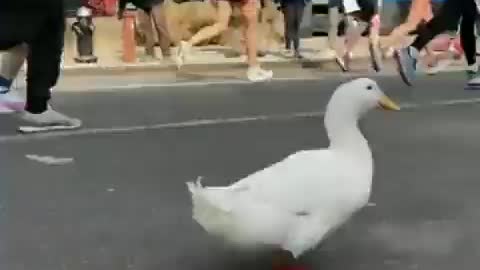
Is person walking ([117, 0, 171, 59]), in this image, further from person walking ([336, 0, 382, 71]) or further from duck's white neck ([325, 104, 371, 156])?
duck's white neck ([325, 104, 371, 156])

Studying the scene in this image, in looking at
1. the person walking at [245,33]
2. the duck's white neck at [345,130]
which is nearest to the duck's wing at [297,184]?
Result: the duck's white neck at [345,130]

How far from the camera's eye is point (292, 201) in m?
3.84

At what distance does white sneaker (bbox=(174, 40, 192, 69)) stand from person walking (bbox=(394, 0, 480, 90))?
90.9 inches

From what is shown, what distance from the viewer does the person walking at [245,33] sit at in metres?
10.1

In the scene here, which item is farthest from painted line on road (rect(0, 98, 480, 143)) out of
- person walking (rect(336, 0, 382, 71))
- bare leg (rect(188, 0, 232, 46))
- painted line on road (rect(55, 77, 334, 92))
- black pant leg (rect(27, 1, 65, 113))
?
bare leg (rect(188, 0, 232, 46))

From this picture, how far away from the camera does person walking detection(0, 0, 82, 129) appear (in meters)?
7.00

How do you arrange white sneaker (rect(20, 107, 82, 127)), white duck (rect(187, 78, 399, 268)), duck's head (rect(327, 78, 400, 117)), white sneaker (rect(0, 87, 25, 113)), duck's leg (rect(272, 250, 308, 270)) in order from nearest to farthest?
white duck (rect(187, 78, 399, 268)) < duck's leg (rect(272, 250, 308, 270)) < duck's head (rect(327, 78, 400, 117)) < white sneaker (rect(20, 107, 82, 127)) < white sneaker (rect(0, 87, 25, 113))

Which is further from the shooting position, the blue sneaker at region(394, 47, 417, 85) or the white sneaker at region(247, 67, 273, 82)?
the white sneaker at region(247, 67, 273, 82)

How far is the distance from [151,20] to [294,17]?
1.50 metres

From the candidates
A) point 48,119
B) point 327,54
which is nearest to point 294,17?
point 327,54

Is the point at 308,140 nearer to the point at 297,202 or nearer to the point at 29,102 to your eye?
the point at 29,102

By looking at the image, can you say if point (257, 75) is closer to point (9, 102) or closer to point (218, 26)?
point (218, 26)

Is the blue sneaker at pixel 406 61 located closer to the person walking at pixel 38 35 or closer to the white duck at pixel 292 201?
the person walking at pixel 38 35

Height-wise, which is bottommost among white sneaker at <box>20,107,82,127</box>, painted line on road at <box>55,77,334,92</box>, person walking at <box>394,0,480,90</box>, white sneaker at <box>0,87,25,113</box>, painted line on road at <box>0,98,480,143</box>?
painted line on road at <box>55,77,334,92</box>
